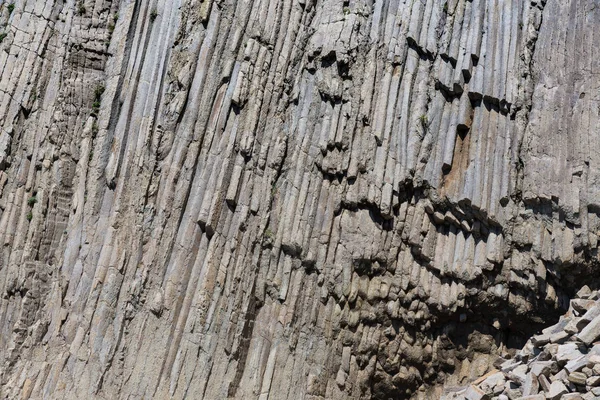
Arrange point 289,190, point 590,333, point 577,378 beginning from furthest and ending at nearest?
point 289,190 → point 590,333 → point 577,378

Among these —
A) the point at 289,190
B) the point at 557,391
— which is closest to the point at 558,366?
the point at 557,391

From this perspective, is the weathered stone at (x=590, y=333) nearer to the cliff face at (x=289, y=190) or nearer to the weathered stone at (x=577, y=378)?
the weathered stone at (x=577, y=378)

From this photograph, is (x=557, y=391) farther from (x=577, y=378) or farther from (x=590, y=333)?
(x=590, y=333)

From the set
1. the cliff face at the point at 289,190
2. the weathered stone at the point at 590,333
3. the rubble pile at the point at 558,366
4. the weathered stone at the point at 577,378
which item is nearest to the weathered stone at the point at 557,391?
the rubble pile at the point at 558,366

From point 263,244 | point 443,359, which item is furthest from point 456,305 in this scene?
point 263,244

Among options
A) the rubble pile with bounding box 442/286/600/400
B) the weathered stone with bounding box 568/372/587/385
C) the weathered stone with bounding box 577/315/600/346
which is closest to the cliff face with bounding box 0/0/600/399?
the rubble pile with bounding box 442/286/600/400

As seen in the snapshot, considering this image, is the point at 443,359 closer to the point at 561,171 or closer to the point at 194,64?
the point at 561,171
